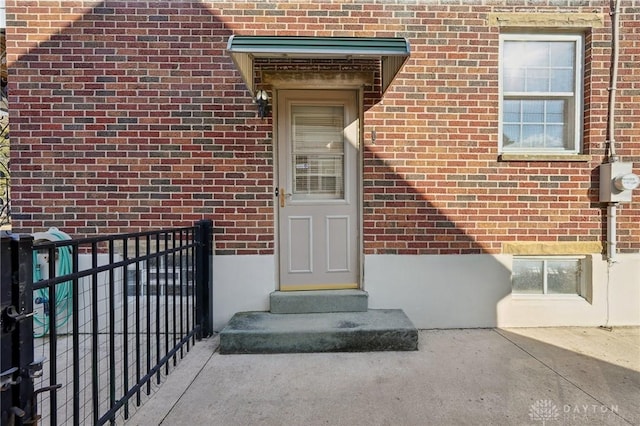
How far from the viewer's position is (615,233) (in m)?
3.72

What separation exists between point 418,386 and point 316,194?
2139mm

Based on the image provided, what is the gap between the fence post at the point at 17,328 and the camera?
140 centimetres

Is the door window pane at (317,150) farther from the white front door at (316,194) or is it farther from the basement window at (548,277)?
the basement window at (548,277)

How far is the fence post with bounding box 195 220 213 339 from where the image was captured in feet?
11.1

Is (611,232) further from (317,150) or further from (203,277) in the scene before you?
(203,277)

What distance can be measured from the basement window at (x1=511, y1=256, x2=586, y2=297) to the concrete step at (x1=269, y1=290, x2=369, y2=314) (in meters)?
1.78

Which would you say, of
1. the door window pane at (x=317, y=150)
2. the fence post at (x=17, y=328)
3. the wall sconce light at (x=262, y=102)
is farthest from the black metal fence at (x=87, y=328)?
the wall sconce light at (x=262, y=102)

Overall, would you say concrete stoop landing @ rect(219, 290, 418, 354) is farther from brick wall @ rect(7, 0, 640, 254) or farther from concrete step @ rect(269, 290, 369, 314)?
brick wall @ rect(7, 0, 640, 254)

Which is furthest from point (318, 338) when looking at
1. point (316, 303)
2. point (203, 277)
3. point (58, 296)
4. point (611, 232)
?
point (611, 232)

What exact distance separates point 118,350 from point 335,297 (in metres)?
2.05

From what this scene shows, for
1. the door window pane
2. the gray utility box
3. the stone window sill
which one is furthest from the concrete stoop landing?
the gray utility box

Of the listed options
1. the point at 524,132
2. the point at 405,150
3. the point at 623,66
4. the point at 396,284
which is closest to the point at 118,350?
the point at 396,284

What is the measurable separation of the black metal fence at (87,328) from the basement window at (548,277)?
132 inches

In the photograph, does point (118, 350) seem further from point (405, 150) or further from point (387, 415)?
point (405, 150)
